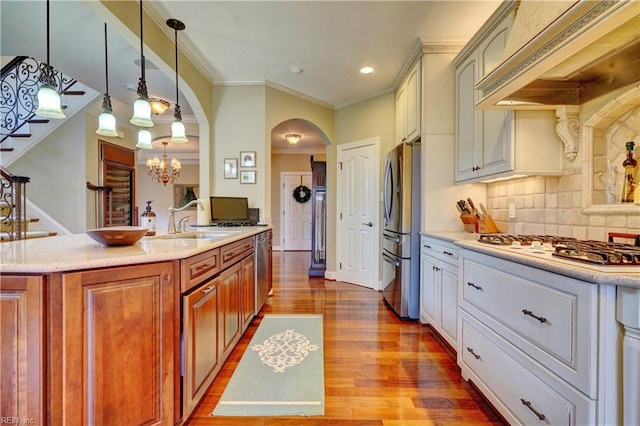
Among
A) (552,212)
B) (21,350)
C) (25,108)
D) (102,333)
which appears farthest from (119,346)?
(25,108)

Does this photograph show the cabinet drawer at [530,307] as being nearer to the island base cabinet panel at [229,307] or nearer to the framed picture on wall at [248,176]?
the island base cabinet panel at [229,307]

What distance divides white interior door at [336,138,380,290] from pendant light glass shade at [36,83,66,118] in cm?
342

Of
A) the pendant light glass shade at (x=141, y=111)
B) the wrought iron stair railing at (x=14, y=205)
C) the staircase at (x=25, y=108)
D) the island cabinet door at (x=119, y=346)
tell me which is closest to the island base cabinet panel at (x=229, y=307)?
the island cabinet door at (x=119, y=346)

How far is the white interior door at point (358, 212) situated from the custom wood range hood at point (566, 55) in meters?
2.37

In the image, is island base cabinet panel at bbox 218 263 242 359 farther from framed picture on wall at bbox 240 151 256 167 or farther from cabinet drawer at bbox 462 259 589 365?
framed picture on wall at bbox 240 151 256 167

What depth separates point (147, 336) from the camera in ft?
4.36

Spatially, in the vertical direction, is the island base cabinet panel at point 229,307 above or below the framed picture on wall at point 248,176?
below

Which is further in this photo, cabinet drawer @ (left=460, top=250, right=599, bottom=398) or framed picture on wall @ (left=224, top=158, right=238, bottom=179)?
framed picture on wall @ (left=224, top=158, right=238, bottom=179)

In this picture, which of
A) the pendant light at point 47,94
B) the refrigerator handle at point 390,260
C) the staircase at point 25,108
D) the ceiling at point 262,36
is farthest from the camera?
the staircase at point 25,108

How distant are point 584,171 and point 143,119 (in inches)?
114

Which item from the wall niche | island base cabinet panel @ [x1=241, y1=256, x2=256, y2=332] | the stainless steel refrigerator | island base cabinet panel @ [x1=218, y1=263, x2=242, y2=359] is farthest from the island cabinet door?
the wall niche

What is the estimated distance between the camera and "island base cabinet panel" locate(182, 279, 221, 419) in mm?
1481

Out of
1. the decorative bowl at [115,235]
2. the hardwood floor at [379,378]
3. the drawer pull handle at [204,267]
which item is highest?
the decorative bowl at [115,235]

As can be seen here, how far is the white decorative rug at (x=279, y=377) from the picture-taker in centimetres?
169
